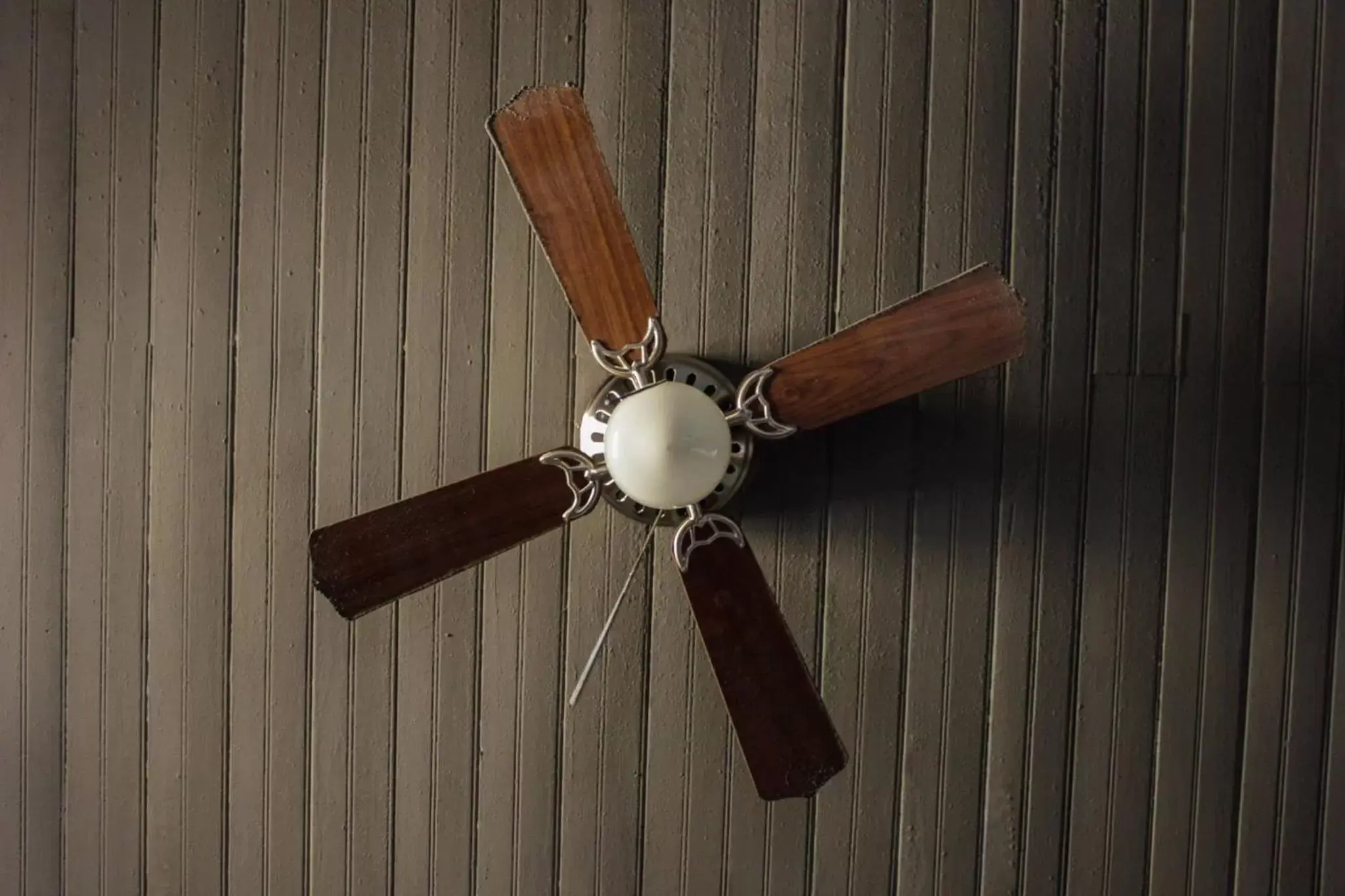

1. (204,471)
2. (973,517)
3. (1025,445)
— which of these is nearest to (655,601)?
(973,517)

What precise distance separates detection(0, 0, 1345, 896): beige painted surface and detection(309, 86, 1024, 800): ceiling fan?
352 millimetres

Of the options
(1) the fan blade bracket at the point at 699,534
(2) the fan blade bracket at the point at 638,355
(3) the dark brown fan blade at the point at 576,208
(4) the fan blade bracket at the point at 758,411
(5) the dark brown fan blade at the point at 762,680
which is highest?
(3) the dark brown fan blade at the point at 576,208

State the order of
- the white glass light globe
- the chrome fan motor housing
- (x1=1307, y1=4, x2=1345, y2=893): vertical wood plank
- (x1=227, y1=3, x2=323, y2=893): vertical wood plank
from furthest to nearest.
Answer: (x1=227, y1=3, x2=323, y2=893): vertical wood plank < (x1=1307, y1=4, x2=1345, y2=893): vertical wood plank < the chrome fan motor housing < the white glass light globe

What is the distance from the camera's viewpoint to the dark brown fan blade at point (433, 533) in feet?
3.75

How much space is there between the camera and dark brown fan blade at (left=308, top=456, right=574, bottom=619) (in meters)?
1.14

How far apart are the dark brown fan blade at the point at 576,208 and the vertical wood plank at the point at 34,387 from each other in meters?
0.97

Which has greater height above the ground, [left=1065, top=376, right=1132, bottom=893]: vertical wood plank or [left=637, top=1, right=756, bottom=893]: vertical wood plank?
[left=637, top=1, right=756, bottom=893]: vertical wood plank

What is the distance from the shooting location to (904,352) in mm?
1137

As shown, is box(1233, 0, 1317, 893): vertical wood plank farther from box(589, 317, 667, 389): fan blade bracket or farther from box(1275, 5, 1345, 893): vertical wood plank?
box(589, 317, 667, 389): fan blade bracket

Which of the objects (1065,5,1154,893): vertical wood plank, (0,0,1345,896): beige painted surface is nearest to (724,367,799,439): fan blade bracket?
(0,0,1345,896): beige painted surface

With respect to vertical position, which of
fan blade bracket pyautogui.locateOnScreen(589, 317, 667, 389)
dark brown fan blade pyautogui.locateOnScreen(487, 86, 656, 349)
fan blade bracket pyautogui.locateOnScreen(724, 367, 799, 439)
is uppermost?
dark brown fan blade pyautogui.locateOnScreen(487, 86, 656, 349)

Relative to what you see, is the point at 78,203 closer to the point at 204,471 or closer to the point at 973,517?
the point at 204,471

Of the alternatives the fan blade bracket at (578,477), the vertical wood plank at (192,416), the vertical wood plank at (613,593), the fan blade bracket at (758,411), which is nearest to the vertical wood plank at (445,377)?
the vertical wood plank at (613,593)

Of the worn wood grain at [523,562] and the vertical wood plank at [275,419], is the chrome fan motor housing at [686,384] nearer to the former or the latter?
the worn wood grain at [523,562]
